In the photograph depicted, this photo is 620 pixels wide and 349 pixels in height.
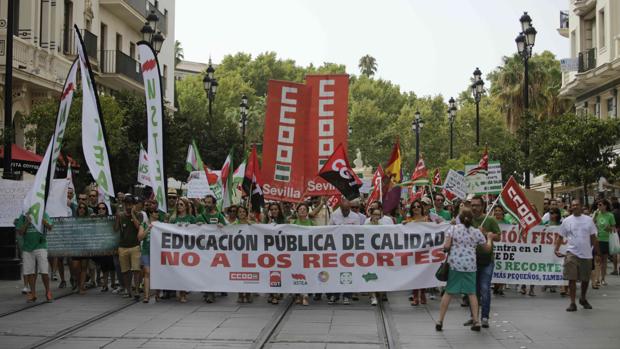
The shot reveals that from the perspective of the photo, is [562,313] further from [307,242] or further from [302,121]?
→ [302,121]

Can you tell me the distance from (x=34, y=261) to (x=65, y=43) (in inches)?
790

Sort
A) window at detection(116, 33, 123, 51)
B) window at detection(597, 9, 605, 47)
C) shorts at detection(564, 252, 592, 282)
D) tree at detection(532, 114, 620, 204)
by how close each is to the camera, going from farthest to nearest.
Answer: window at detection(116, 33, 123, 51), window at detection(597, 9, 605, 47), tree at detection(532, 114, 620, 204), shorts at detection(564, 252, 592, 282)

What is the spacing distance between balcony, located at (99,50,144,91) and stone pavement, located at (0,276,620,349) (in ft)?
72.7

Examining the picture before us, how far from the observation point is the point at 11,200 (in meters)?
18.0

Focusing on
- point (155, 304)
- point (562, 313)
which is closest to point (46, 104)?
point (155, 304)

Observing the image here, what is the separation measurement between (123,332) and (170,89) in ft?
127

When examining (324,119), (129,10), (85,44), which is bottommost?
(324,119)

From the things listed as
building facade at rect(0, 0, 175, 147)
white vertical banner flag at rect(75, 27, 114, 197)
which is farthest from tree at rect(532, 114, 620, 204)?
white vertical banner flag at rect(75, 27, 114, 197)

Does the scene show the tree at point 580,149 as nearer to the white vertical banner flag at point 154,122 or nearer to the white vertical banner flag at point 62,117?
the white vertical banner flag at point 154,122

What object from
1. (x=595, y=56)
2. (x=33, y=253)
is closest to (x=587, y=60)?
(x=595, y=56)

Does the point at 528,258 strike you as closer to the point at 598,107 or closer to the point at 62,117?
the point at 62,117

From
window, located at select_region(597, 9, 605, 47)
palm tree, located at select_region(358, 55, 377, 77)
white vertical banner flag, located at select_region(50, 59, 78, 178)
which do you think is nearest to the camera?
white vertical banner flag, located at select_region(50, 59, 78, 178)

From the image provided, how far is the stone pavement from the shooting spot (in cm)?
1047

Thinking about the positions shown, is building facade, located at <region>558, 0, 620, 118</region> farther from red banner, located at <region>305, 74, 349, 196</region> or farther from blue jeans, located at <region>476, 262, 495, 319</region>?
blue jeans, located at <region>476, 262, 495, 319</region>
